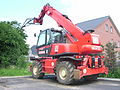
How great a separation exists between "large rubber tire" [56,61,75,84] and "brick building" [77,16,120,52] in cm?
2061

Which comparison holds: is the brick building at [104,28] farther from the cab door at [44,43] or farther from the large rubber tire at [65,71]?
the large rubber tire at [65,71]

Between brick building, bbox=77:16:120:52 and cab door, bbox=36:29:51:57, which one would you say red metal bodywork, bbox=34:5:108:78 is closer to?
cab door, bbox=36:29:51:57

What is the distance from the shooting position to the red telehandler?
9023 millimetres

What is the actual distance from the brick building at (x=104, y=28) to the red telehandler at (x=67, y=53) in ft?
61.6

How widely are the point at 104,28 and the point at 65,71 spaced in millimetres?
24373

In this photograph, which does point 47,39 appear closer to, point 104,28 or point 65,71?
point 65,71

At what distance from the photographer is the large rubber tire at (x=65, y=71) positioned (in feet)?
29.1

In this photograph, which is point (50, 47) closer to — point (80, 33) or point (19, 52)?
point (80, 33)

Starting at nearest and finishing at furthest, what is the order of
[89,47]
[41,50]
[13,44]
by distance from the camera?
[89,47] < [41,50] < [13,44]

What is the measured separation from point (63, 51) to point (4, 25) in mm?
9680

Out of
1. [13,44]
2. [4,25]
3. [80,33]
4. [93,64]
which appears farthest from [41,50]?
[4,25]

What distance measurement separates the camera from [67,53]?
31.3 feet

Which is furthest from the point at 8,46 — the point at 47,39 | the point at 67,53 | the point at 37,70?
the point at 67,53

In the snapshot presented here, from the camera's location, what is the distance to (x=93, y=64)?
9234mm
